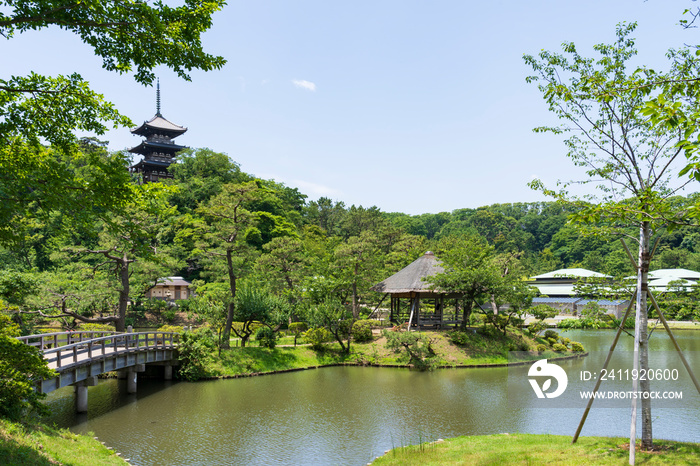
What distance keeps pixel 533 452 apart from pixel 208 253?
16.3 meters

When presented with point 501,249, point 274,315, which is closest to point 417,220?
point 501,249

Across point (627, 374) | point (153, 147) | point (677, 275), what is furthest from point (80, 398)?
point (677, 275)

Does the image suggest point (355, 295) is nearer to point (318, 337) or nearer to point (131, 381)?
point (318, 337)

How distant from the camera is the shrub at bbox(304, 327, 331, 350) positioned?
23.0 meters

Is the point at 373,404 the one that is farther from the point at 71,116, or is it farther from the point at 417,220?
the point at 417,220

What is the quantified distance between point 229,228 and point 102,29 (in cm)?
1477

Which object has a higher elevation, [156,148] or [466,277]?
[156,148]

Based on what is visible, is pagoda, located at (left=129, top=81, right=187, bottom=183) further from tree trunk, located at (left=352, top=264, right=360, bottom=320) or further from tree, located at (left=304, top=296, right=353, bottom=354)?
tree, located at (left=304, top=296, right=353, bottom=354)

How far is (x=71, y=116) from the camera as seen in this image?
25.1ft

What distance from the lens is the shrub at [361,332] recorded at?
79.4ft

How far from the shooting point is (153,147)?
5512 centimetres

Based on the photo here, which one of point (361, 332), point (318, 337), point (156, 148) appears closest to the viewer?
point (318, 337)

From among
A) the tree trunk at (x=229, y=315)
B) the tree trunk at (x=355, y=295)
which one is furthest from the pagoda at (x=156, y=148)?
the tree trunk at (x=229, y=315)

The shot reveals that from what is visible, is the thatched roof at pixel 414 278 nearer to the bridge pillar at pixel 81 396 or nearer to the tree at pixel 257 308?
the tree at pixel 257 308
